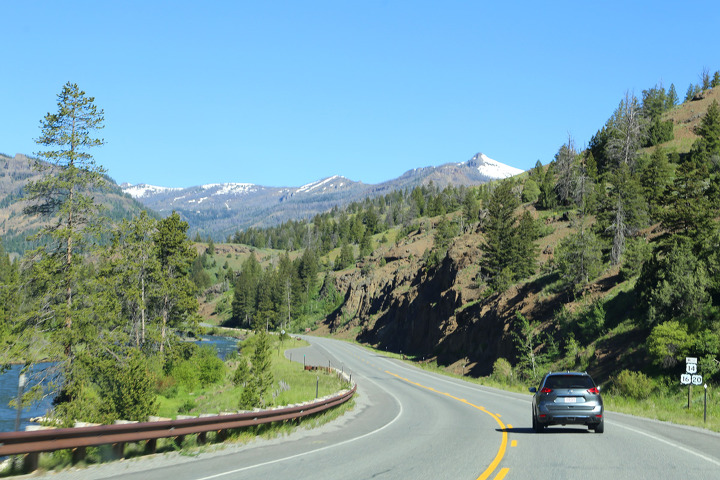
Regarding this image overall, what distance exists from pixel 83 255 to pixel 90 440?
74.2 feet

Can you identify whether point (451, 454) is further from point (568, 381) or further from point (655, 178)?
point (655, 178)

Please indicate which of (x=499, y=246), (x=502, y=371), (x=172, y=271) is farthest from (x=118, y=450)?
(x=499, y=246)

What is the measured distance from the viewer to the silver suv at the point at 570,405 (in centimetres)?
1609

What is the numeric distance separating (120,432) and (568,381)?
1160 centimetres

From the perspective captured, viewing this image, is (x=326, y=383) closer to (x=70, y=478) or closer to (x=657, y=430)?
(x=657, y=430)

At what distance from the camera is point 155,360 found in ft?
141

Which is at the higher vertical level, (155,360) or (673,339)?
(673,339)

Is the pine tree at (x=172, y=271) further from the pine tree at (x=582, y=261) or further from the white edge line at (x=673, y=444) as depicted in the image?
the white edge line at (x=673, y=444)

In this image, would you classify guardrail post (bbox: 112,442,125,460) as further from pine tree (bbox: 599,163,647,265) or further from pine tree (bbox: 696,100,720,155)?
pine tree (bbox: 696,100,720,155)

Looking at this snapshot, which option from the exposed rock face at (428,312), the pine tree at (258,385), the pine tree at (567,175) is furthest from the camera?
the pine tree at (567,175)

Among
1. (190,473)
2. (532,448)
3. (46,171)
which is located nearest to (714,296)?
(532,448)

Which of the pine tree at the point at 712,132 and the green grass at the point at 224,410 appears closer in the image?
the green grass at the point at 224,410

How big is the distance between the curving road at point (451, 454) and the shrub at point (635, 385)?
1099cm

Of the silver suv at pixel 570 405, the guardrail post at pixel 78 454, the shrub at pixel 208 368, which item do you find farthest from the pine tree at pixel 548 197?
the guardrail post at pixel 78 454
